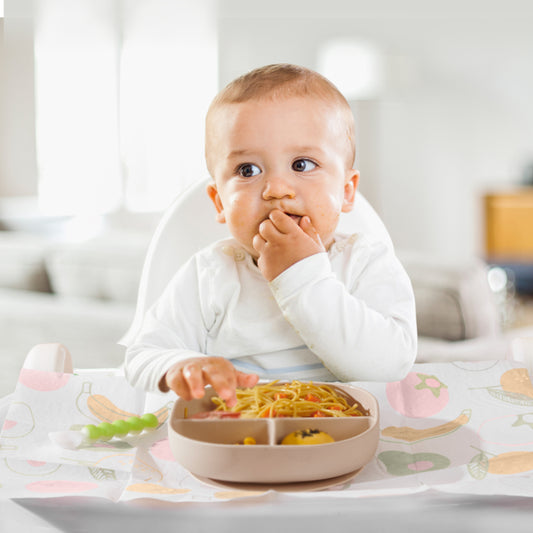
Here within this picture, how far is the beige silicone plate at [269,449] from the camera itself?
16.2 inches

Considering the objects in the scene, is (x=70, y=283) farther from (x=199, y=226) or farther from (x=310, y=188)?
(x=310, y=188)

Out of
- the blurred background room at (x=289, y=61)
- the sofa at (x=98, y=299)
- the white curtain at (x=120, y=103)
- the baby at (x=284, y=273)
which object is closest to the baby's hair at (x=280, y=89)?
the baby at (x=284, y=273)

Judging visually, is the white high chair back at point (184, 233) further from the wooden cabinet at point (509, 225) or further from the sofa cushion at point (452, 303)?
the wooden cabinet at point (509, 225)

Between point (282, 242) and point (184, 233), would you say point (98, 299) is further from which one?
point (282, 242)

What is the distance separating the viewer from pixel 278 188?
1.87 ft

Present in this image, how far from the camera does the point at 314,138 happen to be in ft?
1.95

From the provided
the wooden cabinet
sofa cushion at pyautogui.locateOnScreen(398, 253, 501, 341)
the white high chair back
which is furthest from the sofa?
the wooden cabinet

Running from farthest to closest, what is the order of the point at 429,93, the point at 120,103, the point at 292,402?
the point at 120,103 < the point at 429,93 < the point at 292,402

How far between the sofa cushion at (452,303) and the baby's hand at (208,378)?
0.91m

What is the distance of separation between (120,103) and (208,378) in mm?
5243

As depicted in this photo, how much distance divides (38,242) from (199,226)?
3.56 ft

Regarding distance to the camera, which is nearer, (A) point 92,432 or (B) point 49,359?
(A) point 92,432

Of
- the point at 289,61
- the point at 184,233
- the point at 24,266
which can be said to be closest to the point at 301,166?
the point at 184,233

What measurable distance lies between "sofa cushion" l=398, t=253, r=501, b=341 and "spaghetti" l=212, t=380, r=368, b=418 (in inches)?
33.1
